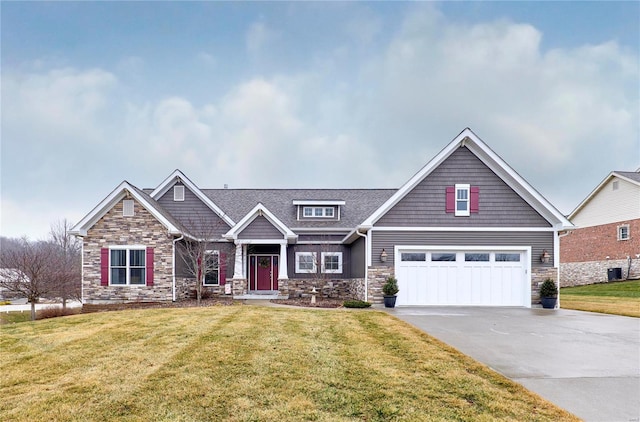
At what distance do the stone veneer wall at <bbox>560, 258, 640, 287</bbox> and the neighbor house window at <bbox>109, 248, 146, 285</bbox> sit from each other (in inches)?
1145

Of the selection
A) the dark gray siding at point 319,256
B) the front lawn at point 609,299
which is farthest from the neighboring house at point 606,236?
the dark gray siding at point 319,256

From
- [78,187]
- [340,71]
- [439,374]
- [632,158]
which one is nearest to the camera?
[439,374]

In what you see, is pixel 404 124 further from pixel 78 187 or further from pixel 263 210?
pixel 78 187

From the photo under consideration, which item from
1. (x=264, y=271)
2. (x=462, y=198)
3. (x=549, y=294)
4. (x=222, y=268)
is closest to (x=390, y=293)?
(x=462, y=198)

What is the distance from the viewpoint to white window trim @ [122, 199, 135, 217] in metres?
16.8

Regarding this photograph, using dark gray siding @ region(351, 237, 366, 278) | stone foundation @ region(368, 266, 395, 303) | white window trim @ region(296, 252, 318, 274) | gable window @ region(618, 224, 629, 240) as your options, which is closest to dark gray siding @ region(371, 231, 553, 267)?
stone foundation @ region(368, 266, 395, 303)

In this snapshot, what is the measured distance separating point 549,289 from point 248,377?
13898 mm

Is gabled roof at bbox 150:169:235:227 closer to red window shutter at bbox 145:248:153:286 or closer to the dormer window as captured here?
the dormer window

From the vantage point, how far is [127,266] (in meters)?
16.8

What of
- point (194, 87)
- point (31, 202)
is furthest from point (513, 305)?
point (31, 202)

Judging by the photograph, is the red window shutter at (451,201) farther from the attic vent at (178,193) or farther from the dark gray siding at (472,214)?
the attic vent at (178,193)

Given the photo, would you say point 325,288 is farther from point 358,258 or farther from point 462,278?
point 462,278

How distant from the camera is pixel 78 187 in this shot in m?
26.4

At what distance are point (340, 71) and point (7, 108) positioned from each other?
684 inches
